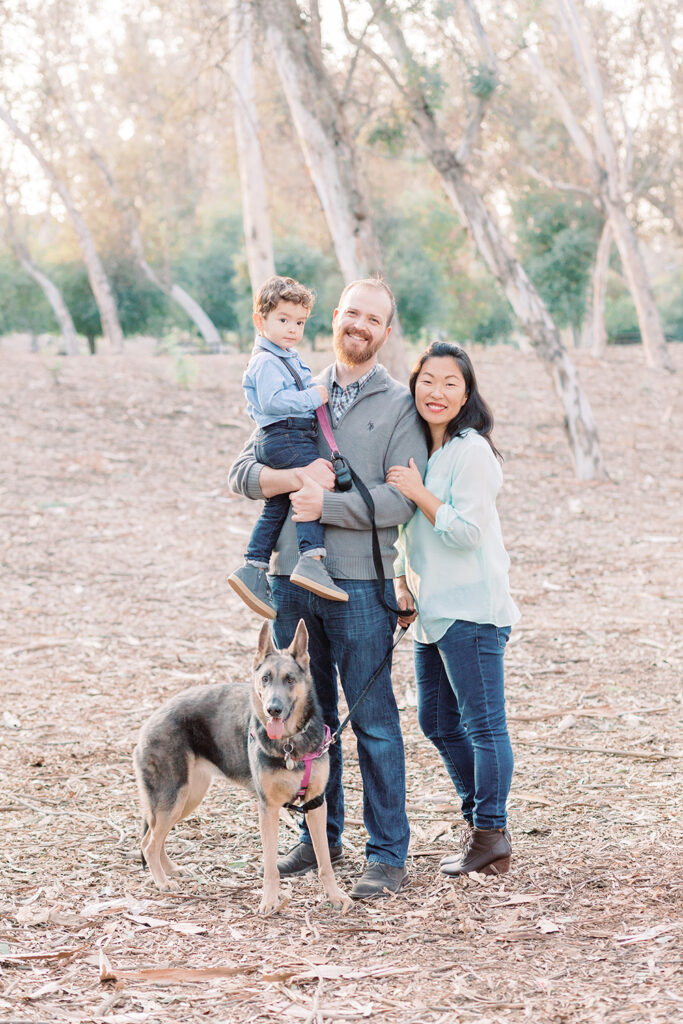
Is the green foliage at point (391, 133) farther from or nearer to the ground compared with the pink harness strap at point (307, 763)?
farther from the ground

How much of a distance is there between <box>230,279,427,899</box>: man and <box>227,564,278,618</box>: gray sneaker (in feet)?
0.27

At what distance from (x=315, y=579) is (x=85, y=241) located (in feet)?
72.7

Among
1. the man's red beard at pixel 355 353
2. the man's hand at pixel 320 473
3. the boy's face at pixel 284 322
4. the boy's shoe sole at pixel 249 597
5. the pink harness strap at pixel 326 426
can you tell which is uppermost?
the boy's face at pixel 284 322

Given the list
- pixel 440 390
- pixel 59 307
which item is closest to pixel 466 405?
pixel 440 390

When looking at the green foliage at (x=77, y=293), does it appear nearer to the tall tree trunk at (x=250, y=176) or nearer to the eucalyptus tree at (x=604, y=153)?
the eucalyptus tree at (x=604, y=153)

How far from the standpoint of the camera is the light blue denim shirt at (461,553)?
4473 mm

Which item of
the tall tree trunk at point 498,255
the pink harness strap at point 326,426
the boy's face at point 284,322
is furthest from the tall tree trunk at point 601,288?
the pink harness strap at point 326,426

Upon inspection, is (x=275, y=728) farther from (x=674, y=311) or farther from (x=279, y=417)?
(x=674, y=311)

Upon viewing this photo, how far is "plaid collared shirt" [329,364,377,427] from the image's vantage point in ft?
15.2

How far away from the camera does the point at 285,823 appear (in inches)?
225

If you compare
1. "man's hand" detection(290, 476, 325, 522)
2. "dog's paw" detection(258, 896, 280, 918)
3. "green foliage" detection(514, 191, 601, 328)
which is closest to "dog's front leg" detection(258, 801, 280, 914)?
"dog's paw" detection(258, 896, 280, 918)

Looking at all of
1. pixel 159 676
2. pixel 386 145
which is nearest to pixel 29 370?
pixel 386 145

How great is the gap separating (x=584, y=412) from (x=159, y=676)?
8.94 m

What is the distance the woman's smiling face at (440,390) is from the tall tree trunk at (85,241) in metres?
20.4
